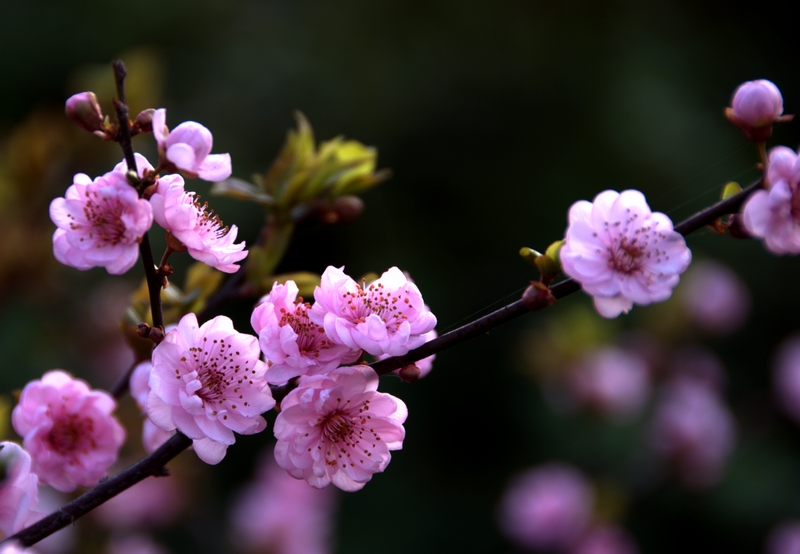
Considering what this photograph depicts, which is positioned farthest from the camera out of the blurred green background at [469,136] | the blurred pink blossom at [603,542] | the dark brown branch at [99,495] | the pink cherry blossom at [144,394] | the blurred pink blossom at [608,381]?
the blurred green background at [469,136]

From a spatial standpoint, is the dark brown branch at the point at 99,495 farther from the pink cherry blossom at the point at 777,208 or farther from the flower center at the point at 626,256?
the pink cherry blossom at the point at 777,208

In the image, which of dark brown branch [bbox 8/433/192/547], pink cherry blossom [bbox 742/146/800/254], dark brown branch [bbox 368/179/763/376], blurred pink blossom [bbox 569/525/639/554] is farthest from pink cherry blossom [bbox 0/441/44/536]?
blurred pink blossom [bbox 569/525/639/554]

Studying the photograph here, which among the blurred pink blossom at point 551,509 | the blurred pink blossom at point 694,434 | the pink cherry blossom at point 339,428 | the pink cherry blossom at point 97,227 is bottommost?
the blurred pink blossom at point 551,509

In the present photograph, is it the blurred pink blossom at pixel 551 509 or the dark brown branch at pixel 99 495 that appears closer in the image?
the dark brown branch at pixel 99 495

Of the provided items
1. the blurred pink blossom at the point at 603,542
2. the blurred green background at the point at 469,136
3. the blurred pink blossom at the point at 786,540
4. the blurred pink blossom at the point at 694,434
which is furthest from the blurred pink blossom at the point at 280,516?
the blurred pink blossom at the point at 786,540

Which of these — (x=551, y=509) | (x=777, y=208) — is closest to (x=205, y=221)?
(x=777, y=208)

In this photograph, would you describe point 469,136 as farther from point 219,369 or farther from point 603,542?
point 219,369

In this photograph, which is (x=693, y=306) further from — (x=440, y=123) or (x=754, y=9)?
(x=754, y=9)
